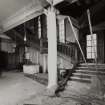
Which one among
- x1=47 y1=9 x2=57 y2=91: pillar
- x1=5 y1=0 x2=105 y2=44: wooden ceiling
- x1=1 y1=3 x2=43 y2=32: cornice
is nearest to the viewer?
x1=47 y1=9 x2=57 y2=91: pillar

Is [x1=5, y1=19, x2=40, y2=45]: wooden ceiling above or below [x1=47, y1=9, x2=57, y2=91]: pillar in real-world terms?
above

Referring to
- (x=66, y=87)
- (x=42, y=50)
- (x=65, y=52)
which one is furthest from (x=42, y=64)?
(x=66, y=87)

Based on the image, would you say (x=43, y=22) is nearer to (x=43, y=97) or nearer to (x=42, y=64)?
(x=42, y=64)

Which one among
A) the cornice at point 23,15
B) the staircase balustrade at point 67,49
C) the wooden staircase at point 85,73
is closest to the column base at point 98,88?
the wooden staircase at point 85,73

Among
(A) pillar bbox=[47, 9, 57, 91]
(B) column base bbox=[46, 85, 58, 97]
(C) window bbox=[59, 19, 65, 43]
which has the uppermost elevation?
(C) window bbox=[59, 19, 65, 43]

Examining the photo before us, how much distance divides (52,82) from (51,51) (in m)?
1.10

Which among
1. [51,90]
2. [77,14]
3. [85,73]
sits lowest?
[51,90]

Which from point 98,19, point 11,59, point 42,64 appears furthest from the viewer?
point 11,59

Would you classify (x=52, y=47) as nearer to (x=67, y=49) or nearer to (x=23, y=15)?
(x=23, y=15)

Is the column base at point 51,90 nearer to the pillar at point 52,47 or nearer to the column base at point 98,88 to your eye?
the pillar at point 52,47

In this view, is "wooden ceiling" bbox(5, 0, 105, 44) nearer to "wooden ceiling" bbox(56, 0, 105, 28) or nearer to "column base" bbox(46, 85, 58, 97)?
"wooden ceiling" bbox(56, 0, 105, 28)

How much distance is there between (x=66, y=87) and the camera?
4176mm

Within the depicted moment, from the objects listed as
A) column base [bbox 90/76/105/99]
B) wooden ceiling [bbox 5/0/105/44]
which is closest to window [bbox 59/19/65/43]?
wooden ceiling [bbox 5/0/105/44]

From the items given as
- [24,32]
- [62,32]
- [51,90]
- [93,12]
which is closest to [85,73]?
[51,90]
